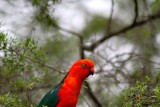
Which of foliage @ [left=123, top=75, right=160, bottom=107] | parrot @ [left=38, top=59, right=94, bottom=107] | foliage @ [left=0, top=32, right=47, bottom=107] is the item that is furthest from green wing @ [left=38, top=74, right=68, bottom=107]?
foliage @ [left=123, top=75, right=160, bottom=107]

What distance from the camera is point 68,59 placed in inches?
343

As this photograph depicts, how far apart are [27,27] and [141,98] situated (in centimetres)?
396

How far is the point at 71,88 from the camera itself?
5867 millimetres

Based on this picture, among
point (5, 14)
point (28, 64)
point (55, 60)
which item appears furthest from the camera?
point (55, 60)

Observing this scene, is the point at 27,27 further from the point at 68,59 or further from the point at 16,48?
the point at 16,48

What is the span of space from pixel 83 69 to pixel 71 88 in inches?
11.4

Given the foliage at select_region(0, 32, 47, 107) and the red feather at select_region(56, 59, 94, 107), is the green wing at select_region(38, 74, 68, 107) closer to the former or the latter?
the red feather at select_region(56, 59, 94, 107)

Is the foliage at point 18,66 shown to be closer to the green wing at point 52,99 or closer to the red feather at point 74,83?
the green wing at point 52,99

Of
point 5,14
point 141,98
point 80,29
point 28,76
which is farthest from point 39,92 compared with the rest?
point 80,29

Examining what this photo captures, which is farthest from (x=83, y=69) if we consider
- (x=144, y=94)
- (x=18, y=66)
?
(x=144, y=94)

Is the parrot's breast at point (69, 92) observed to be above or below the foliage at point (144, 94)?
below

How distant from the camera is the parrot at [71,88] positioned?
19.0 ft

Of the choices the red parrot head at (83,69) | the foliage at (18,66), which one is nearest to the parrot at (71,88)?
the red parrot head at (83,69)

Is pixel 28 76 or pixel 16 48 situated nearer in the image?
pixel 16 48
